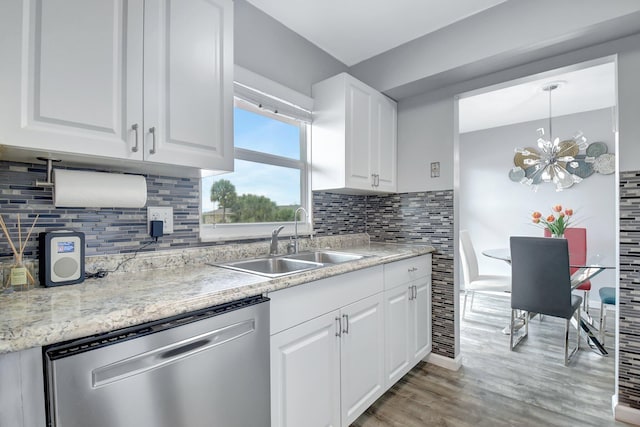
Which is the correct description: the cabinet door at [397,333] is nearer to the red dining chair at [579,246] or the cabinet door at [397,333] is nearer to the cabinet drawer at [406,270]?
the cabinet drawer at [406,270]

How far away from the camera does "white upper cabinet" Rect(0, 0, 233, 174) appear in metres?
0.92

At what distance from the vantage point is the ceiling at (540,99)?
2.94 metres

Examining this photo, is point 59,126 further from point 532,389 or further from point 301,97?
point 532,389

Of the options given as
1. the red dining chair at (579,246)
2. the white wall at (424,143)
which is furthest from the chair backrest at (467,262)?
the white wall at (424,143)

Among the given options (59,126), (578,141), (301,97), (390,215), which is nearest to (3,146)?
(59,126)

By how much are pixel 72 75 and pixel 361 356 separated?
5.75ft

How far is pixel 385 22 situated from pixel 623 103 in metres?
1.49

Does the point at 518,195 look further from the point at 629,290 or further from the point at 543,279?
the point at 629,290

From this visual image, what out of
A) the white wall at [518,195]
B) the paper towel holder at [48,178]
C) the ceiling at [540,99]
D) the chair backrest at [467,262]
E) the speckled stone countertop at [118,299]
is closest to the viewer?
the speckled stone countertop at [118,299]

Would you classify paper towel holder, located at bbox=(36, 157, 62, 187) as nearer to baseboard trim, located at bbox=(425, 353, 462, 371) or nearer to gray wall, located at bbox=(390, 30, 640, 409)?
baseboard trim, located at bbox=(425, 353, 462, 371)

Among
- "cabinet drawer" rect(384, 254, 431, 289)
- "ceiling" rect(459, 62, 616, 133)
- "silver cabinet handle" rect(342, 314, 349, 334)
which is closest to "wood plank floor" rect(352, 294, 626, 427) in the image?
"silver cabinet handle" rect(342, 314, 349, 334)

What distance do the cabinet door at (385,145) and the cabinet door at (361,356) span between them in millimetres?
1063

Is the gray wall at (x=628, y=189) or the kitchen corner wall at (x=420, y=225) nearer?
the gray wall at (x=628, y=189)

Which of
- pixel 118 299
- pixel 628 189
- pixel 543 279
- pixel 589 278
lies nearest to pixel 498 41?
pixel 628 189
